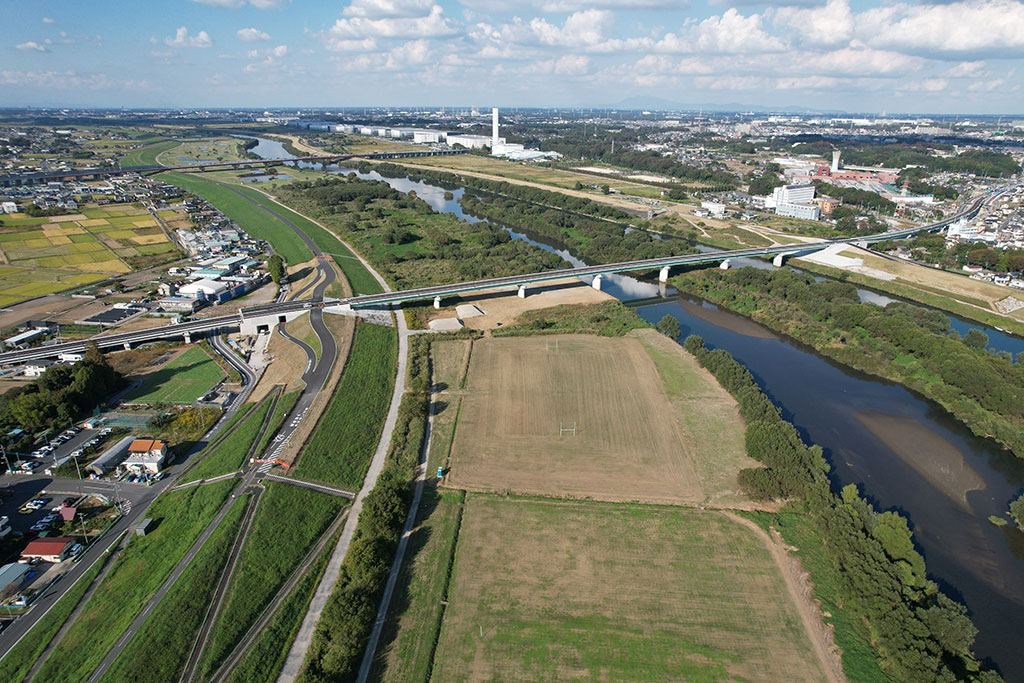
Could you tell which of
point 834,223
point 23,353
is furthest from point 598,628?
point 834,223

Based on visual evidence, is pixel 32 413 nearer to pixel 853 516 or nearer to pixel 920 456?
pixel 853 516

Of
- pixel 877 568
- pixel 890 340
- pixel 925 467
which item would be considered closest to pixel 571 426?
pixel 877 568

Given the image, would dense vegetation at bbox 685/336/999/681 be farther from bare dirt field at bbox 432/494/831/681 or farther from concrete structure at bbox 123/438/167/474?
concrete structure at bbox 123/438/167/474

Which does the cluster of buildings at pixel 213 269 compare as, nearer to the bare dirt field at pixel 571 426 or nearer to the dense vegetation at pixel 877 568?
the bare dirt field at pixel 571 426

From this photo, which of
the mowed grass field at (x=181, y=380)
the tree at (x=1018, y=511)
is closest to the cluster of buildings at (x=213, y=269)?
the mowed grass field at (x=181, y=380)

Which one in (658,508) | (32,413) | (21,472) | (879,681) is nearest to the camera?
(879,681)
